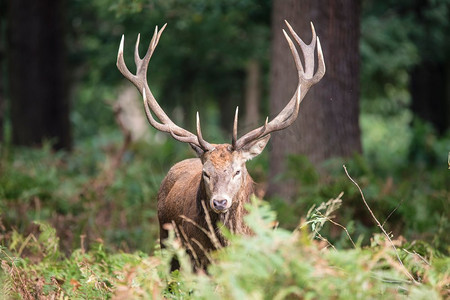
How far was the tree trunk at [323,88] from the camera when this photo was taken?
886 cm

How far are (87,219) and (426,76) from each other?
1167 cm

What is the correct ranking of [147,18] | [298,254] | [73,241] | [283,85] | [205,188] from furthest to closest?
A: [147,18]
[283,85]
[73,241]
[205,188]
[298,254]

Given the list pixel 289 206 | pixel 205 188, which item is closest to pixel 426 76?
pixel 289 206

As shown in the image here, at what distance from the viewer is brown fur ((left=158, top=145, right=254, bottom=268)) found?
618 centimetres

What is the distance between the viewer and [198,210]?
6312 mm

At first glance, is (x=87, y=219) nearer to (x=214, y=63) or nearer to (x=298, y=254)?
(x=298, y=254)

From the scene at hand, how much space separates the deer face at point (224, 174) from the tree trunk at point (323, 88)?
2663 millimetres

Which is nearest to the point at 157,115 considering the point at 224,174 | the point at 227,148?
the point at 227,148

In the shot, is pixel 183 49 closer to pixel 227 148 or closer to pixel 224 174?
pixel 227 148

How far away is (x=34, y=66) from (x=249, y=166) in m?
5.57

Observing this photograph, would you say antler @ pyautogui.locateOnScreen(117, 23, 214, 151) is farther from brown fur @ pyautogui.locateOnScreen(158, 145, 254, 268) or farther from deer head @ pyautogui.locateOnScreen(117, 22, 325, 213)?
brown fur @ pyautogui.locateOnScreen(158, 145, 254, 268)

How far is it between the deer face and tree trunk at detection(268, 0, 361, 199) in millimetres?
2663

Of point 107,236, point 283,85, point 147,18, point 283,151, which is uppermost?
point 147,18

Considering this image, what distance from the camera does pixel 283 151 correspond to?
30.7 feet
